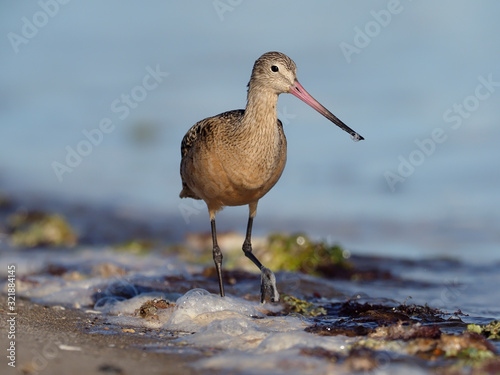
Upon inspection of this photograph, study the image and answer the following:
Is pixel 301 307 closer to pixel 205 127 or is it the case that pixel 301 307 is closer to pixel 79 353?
pixel 205 127

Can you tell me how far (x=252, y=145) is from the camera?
5.70 m

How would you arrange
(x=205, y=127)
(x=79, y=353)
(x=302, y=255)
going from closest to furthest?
(x=79, y=353) → (x=205, y=127) → (x=302, y=255)

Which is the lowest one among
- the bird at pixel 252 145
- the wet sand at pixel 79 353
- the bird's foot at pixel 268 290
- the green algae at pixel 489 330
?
the wet sand at pixel 79 353

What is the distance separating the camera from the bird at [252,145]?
571 cm

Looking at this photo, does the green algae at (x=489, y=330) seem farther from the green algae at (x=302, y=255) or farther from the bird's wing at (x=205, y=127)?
the green algae at (x=302, y=255)

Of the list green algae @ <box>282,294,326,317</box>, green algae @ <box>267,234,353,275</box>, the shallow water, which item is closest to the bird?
green algae @ <box>282,294,326,317</box>

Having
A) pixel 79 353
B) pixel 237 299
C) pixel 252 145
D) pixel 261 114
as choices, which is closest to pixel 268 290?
pixel 237 299

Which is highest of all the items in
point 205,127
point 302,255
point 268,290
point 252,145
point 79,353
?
point 205,127

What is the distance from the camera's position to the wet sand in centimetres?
353

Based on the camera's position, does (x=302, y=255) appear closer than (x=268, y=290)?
No

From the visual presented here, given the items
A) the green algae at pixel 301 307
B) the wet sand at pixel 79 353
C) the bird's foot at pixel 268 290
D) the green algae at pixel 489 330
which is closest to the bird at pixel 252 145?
the bird's foot at pixel 268 290

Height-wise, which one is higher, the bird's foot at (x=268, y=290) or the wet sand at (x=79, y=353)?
the bird's foot at (x=268, y=290)

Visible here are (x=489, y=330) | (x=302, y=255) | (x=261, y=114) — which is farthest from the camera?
(x=302, y=255)

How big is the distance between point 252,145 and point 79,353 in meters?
2.47
